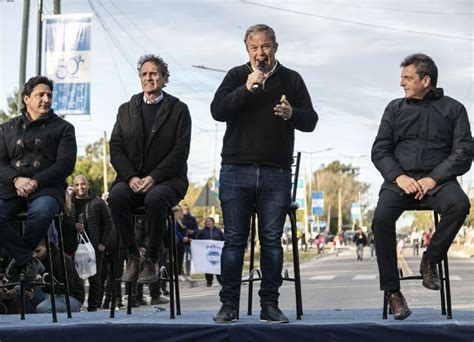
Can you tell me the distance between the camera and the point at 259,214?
6.95m

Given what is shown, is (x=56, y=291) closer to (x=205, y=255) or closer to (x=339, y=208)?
(x=205, y=255)

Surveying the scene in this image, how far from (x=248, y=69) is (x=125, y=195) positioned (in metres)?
1.36

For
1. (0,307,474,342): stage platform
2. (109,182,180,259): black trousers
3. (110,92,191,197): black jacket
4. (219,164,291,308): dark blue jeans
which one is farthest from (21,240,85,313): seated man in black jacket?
(219,164,291,308): dark blue jeans

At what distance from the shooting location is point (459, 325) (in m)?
6.14

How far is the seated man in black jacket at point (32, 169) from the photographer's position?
7.21m

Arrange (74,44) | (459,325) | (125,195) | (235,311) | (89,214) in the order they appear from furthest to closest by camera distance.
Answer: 1. (74,44)
2. (89,214)
3. (125,195)
4. (235,311)
5. (459,325)

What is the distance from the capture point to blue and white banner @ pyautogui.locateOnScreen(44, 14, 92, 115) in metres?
19.8

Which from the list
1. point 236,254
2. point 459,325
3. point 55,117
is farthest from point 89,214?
point 459,325

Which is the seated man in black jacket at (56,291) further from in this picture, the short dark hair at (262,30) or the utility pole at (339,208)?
the utility pole at (339,208)

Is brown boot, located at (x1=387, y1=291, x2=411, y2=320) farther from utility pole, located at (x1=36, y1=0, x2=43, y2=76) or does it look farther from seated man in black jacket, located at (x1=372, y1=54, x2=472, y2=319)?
utility pole, located at (x1=36, y1=0, x2=43, y2=76)

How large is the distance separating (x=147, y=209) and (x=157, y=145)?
0.54m

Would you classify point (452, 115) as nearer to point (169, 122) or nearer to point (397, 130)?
point (397, 130)

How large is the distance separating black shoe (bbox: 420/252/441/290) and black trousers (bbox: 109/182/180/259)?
77.0 inches

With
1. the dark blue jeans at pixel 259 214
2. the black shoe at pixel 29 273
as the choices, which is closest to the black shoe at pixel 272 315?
the dark blue jeans at pixel 259 214
